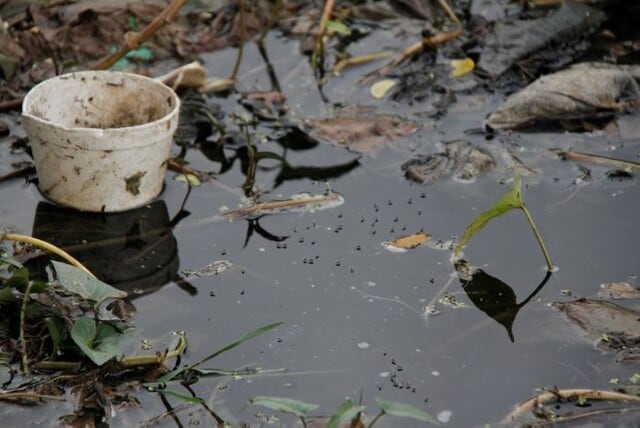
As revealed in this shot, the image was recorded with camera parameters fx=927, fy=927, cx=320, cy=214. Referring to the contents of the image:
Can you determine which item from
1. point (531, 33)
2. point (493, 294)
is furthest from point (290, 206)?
point (531, 33)

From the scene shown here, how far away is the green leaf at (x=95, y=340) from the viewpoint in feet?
8.32

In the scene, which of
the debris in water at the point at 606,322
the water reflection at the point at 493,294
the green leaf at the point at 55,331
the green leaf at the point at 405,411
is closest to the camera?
the green leaf at the point at 405,411

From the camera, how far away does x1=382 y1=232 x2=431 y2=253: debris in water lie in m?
3.30

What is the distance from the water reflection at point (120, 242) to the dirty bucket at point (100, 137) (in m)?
0.05

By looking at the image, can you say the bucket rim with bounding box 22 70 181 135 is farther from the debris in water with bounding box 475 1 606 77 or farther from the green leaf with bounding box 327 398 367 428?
the debris in water with bounding box 475 1 606 77

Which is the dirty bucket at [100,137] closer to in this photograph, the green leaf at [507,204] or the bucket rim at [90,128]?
the bucket rim at [90,128]

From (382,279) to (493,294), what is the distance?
37cm

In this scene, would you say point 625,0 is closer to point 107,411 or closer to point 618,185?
point 618,185

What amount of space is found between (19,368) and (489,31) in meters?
3.08

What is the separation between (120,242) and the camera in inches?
130

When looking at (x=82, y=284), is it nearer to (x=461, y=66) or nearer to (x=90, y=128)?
(x=90, y=128)

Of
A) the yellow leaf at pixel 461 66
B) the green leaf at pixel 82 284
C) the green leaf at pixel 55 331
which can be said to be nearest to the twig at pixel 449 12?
the yellow leaf at pixel 461 66

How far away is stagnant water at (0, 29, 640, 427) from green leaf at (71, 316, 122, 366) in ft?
0.49

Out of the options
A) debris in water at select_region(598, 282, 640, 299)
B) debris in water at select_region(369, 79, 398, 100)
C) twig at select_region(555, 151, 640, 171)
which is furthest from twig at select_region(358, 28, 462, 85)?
debris in water at select_region(598, 282, 640, 299)
